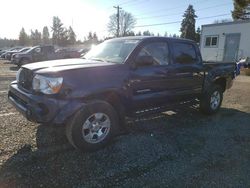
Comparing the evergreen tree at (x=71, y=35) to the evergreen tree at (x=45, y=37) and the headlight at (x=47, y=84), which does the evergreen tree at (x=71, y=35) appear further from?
the headlight at (x=47, y=84)

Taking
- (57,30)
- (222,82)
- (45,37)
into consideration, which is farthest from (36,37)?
(222,82)

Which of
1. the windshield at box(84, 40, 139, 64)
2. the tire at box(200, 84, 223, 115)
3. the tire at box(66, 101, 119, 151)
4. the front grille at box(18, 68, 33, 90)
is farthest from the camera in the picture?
the tire at box(200, 84, 223, 115)

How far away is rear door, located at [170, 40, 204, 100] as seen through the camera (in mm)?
5270

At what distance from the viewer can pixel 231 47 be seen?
2488cm

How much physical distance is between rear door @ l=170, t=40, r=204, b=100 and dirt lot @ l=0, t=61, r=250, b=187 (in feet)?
2.57

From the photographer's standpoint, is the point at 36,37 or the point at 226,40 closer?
the point at 226,40

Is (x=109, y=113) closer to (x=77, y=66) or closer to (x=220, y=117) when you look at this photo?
(x=77, y=66)

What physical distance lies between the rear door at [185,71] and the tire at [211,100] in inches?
13.7

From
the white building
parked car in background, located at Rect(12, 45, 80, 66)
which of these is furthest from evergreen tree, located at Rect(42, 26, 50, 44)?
parked car in background, located at Rect(12, 45, 80, 66)

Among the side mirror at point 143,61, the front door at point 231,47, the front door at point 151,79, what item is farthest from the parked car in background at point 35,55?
the side mirror at point 143,61

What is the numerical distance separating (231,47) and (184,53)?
2157 cm

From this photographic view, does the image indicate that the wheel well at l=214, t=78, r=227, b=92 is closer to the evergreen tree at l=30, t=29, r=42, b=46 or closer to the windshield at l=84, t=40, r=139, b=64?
the windshield at l=84, t=40, r=139, b=64

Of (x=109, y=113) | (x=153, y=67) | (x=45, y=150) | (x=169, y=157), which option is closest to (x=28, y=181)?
(x=45, y=150)

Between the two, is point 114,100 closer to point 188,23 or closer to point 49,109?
point 49,109
